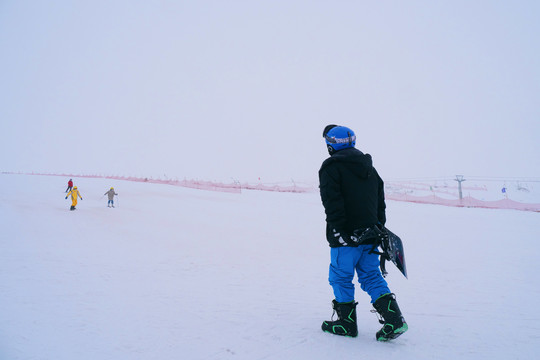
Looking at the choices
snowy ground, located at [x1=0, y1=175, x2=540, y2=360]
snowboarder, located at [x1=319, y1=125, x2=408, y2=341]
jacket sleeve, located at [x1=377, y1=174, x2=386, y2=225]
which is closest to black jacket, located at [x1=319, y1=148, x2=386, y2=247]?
snowboarder, located at [x1=319, y1=125, x2=408, y2=341]

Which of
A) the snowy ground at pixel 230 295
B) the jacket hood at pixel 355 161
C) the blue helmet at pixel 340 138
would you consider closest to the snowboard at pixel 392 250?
the jacket hood at pixel 355 161

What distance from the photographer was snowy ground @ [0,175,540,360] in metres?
3.18

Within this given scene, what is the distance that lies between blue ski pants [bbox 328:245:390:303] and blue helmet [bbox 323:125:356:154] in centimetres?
111

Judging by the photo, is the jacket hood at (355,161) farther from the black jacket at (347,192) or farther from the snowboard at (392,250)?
the snowboard at (392,250)

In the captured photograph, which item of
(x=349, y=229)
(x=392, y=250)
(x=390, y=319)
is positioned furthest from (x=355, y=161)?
(x=390, y=319)

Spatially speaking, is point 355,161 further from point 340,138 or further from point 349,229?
point 349,229

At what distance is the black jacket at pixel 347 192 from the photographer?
3.43 metres

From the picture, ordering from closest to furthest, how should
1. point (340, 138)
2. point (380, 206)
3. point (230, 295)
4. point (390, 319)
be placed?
point (390, 319), point (340, 138), point (380, 206), point (230, 295)

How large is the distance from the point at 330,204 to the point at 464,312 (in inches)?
102

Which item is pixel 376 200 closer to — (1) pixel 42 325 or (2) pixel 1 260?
(1) pixel 42 325

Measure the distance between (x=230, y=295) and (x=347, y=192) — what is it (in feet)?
8.67

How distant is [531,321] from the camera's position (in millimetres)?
4027

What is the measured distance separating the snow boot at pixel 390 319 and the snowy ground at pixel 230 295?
0.11 meters

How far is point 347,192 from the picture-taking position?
138 inches
